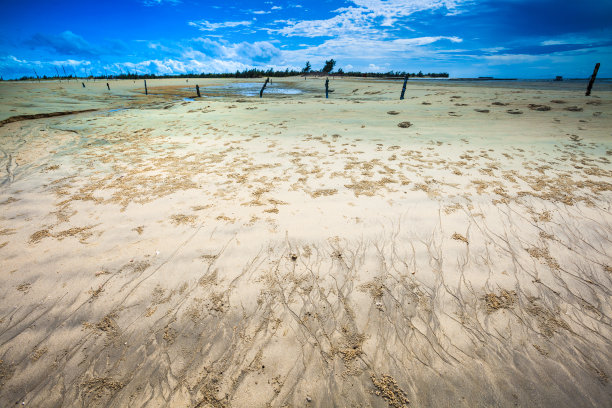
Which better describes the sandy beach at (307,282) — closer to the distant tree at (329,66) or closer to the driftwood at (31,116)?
the driftwood at (31,116)

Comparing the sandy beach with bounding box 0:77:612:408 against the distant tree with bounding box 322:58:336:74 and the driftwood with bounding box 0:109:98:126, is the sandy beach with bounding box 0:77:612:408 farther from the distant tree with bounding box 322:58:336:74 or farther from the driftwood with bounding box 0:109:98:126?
the distant tree with bounding box 322:58:336:74

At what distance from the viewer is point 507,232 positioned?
3979 mm

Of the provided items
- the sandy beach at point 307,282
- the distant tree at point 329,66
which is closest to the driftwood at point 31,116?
the sandy beach at point 307,282

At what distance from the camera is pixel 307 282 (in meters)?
3.16

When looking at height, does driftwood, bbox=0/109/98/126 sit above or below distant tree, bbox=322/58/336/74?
below

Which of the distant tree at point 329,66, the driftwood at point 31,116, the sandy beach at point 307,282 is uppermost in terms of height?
the distant tree at point 329,66

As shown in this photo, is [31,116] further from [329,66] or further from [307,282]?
[329,66]

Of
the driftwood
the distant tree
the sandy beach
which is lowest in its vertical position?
the sandy beach

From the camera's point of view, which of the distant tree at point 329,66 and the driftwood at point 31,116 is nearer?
the driftwood at point 31,116

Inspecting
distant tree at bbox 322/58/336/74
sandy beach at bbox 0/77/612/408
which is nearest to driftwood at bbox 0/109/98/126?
sandy beach at bbox 0/77/612/408

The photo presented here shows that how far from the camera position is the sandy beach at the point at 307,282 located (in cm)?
224

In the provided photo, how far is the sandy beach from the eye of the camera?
2.24 metres

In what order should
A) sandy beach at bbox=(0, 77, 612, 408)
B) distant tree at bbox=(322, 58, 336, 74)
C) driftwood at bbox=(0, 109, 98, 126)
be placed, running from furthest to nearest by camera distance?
distant tree at bbox=(322, 58, 336, 74) → driftwood at bbox=(0, 109, 98, 126) → sandy beach at bbox=(0, 77, 612, 408)

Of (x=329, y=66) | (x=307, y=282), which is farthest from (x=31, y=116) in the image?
(x=329, y=66)
